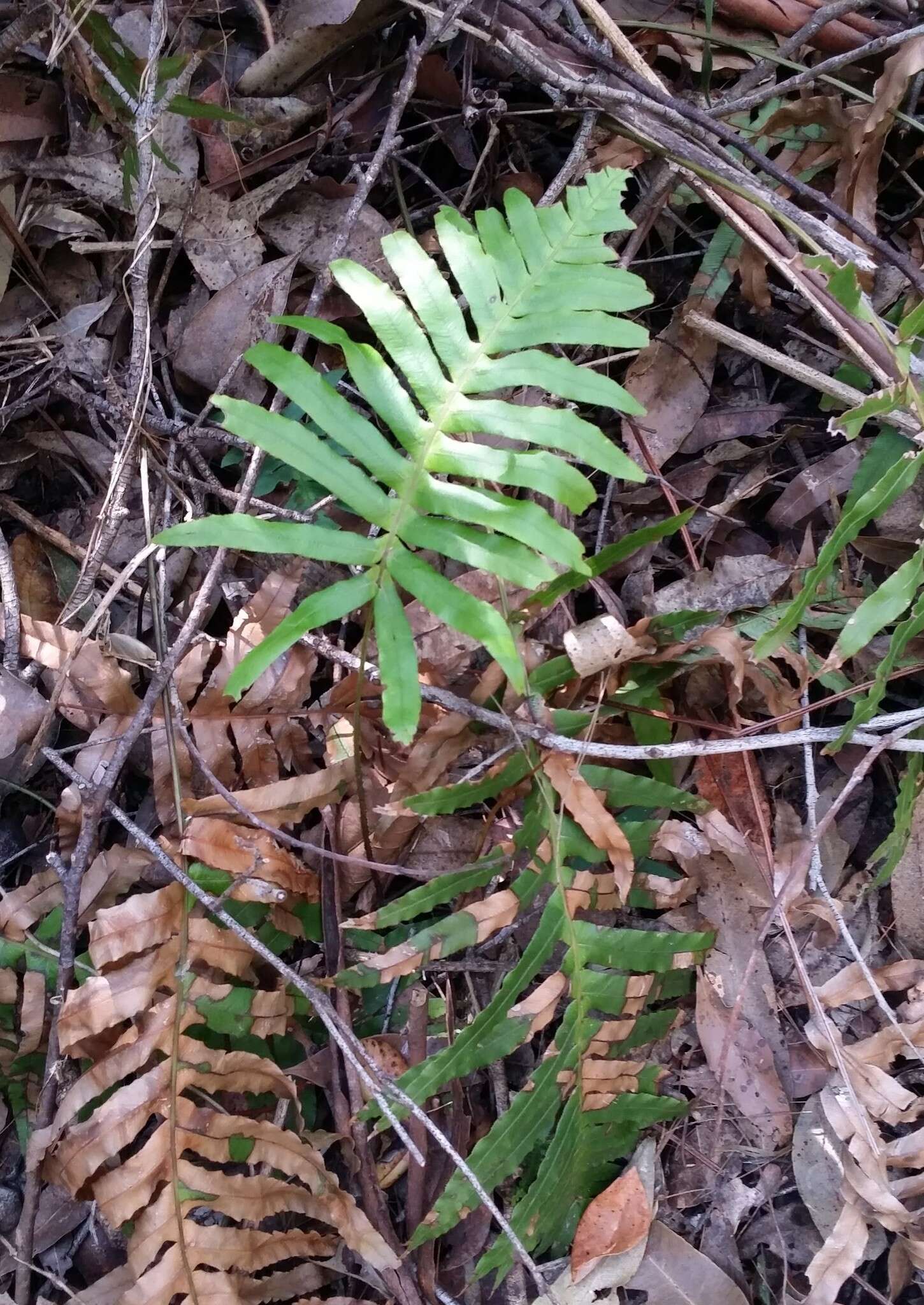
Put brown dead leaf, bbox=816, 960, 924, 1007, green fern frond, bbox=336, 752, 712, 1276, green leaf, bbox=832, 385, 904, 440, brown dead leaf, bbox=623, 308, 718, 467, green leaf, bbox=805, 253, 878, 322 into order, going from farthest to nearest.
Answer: brown dead leaf, bbox=623, 308, 718, 467, brown dead leaf, bbox=816, 960, 924, 1007, green fern frond, bbox=336, 752, 712, 1276, green leaf, bbox=832, 385, 904, 440, green leaf, bbox=805, 253, 878, 322

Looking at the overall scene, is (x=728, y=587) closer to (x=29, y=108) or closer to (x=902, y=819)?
(x=902, y=819)

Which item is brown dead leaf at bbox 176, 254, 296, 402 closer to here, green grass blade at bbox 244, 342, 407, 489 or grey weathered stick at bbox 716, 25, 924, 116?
green grass blade at bbox 244, 342, 407, 489

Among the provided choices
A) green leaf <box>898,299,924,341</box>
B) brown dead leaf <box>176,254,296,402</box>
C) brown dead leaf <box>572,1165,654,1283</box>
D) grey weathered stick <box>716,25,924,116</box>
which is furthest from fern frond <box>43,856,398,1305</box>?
grey weathered stick <box>716,25,924,116</box>

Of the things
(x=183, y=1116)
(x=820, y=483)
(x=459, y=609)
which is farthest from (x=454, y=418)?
(x=183, y=1116)

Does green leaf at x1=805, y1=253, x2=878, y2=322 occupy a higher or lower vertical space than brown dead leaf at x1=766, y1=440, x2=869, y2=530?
higher

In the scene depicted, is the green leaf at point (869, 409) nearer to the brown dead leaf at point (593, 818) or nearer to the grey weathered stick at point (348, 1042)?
the brown dead leaf at point (593, 818)

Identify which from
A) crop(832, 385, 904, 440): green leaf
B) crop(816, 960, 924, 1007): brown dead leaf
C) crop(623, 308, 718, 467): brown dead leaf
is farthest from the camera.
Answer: crop(623, 308, 718, 467): brown dead leaf
